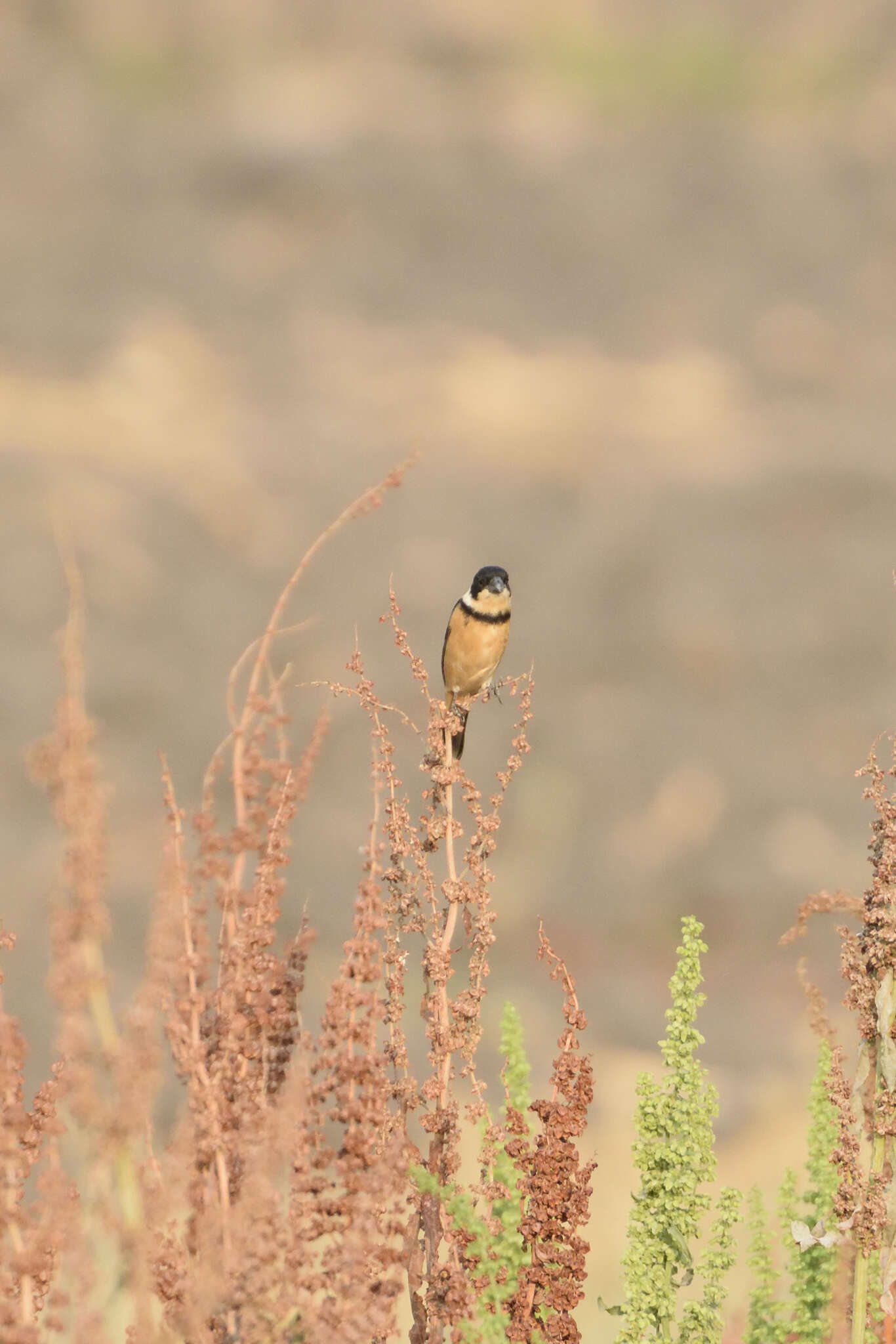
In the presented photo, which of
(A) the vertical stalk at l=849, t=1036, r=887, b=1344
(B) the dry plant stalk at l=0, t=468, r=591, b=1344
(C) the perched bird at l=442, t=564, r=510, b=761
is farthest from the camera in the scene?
(C) the perched bird at l=442, t=564, r=510, b=761

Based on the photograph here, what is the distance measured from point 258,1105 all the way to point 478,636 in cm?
320

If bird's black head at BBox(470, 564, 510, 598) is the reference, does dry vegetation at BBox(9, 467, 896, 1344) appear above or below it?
below

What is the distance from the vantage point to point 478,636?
15.1 ft

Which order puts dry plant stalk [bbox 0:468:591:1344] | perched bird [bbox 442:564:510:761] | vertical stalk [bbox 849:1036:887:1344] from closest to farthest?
dry plant stalk [bbox 0:468:591:1344], vertical stalk [bbox 849:1036:887:1344], perched bird [bbox 442:564:510:761]

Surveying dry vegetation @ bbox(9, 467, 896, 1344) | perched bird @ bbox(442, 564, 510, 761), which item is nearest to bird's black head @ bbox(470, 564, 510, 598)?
perched bird @ bbox(442, 564, 510, 761)

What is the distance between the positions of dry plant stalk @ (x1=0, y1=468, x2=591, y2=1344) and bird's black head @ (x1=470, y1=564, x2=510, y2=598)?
2742 mm

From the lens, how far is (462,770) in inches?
83.3

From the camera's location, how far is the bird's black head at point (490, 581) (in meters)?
4.77

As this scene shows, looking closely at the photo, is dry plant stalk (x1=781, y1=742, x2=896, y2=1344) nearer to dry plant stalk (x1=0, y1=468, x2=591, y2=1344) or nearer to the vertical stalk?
the vertical stalk

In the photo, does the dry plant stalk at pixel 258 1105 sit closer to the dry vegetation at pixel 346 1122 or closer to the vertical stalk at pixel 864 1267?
the dry vegetation at pixel 346 1122

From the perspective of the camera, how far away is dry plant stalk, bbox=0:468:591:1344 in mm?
1145

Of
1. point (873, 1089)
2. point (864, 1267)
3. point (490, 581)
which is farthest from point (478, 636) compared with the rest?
point (864, 1267)

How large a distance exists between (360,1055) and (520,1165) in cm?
39

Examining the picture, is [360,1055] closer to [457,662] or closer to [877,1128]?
[877,1128]
